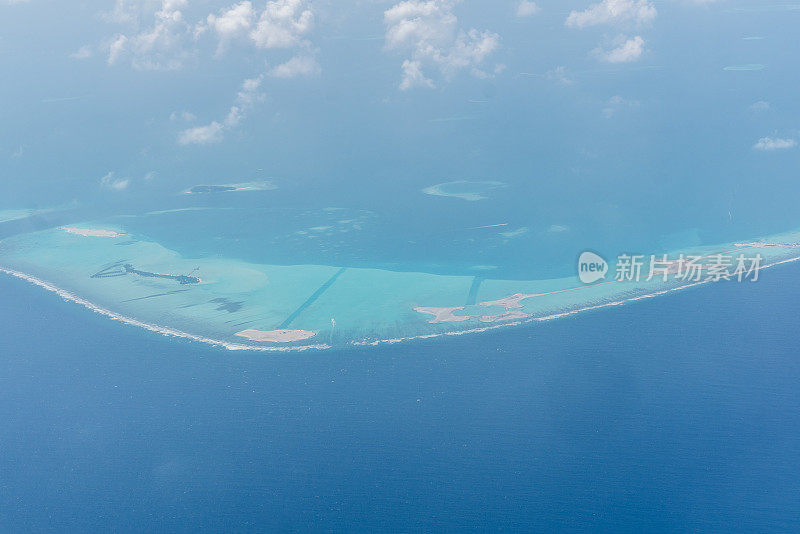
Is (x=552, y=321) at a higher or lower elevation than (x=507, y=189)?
lower

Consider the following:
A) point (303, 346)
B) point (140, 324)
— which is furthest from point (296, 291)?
point (140, 324)

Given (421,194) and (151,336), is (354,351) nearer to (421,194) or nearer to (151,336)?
(151,336)

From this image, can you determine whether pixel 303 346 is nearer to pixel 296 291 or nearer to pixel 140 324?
pixel 296 291

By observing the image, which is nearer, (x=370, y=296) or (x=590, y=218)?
(x=370, y=296)

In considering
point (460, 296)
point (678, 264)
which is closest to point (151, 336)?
point (460, 296)

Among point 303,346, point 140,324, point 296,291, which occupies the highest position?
point 296,291

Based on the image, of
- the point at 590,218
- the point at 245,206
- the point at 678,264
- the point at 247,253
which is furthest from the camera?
the point at 245,206
